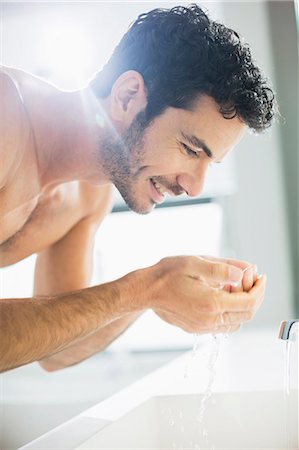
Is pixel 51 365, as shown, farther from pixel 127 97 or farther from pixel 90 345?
pixel 127 97

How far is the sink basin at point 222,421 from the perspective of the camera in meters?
0.91

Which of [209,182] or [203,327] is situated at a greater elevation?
[209,182]

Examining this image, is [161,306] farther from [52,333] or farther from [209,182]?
[209,182]

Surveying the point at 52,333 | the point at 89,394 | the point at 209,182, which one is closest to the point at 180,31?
the point at 52,333

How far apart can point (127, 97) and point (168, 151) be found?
0.12m

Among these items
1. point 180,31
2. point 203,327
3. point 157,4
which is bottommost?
point 203,327

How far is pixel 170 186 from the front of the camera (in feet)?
3.45

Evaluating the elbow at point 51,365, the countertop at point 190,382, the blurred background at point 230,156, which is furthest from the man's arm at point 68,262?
the blurred background at point 230,156

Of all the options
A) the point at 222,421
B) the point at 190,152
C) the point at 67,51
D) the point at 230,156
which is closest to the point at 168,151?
the point at 190,152

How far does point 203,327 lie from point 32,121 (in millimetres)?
433

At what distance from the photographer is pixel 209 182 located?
2.19 metres

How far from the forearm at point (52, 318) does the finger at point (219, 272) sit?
0.10m

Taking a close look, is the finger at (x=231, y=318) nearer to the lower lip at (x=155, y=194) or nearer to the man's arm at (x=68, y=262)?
the lower lip at (x=155, y=194)

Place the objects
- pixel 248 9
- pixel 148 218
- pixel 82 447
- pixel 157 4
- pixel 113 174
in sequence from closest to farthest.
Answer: pixel 82 447 < pixel 113 174 < pixel 157 4 < pixel 248 9 < pixel 148 218
